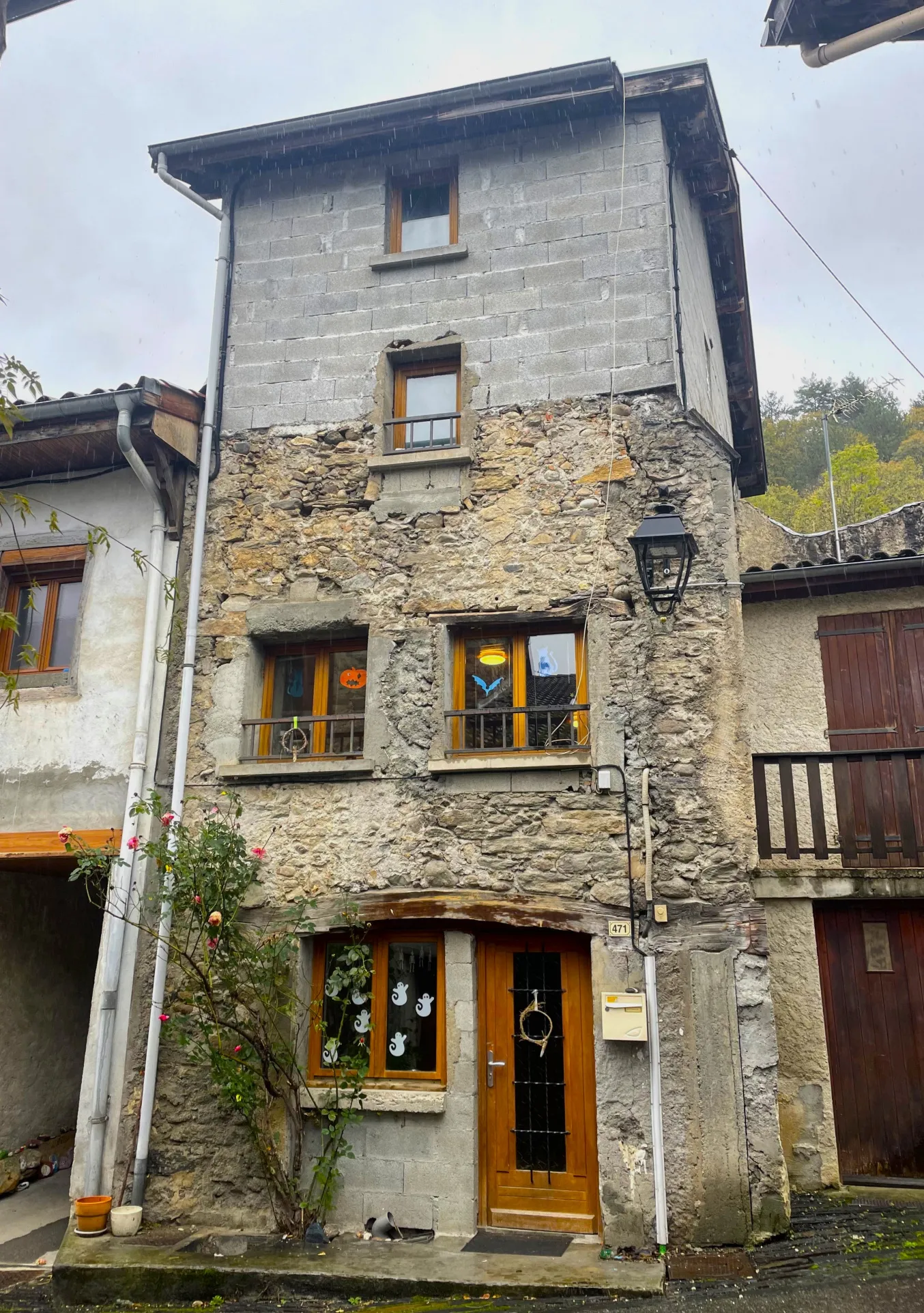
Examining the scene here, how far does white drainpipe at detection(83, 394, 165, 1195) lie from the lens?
6547 mm

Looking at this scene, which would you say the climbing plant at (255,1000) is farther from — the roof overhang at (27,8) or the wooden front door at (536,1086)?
Answer: the roof overhang at (27,8)

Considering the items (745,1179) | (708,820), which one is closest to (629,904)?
(708,820)

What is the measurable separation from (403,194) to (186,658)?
14.1 ft

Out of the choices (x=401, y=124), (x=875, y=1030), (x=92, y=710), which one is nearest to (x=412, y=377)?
(x=401, y=124)

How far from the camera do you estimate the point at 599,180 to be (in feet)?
25.0

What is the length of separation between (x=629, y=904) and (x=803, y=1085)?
6.69 feet

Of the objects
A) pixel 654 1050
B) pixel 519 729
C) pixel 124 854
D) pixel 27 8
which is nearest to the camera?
pixel 27 8

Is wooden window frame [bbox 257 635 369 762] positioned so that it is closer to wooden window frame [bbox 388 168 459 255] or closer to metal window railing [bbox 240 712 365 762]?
metal window railing [bbox 240 712 365 762]

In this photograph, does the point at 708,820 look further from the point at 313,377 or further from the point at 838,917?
the point at 313,377

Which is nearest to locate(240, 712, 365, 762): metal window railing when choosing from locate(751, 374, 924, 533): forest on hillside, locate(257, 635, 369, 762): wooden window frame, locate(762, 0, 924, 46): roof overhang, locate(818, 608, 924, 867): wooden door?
locate(257, 635, 369, 762): wooden window frame

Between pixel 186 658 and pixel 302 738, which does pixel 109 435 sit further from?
pixel 302 738

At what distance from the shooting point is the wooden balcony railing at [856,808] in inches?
272

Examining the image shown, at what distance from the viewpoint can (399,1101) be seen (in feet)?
20.9

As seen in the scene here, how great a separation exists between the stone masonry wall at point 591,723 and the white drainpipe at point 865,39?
2.60 metres
